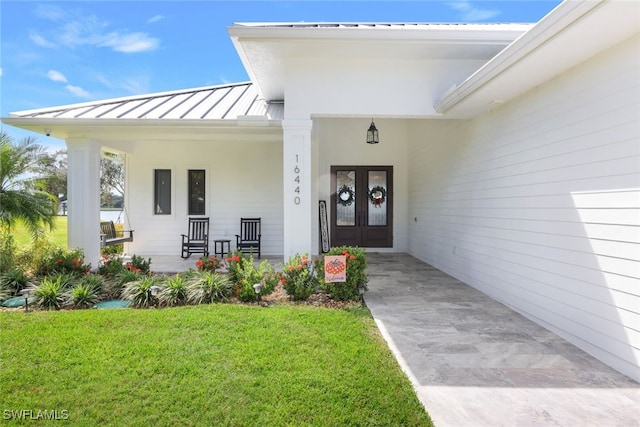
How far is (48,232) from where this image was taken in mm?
6422

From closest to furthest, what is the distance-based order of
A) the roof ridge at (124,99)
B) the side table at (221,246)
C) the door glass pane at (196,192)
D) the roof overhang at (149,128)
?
the roof overhang at (149,128), the roof ridge at (124,99), the side table at (221,246), the door glass pane at (196,192)

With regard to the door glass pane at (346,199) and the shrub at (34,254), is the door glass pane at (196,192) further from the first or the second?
the door glass pane at (346,199)

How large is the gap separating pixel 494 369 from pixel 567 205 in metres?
1.97

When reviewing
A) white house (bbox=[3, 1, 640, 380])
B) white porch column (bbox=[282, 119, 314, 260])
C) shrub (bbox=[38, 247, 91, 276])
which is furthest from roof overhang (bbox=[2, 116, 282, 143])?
shrub (bbox=[38, 247, 91, 276])

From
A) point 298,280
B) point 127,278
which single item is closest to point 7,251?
point 127,278

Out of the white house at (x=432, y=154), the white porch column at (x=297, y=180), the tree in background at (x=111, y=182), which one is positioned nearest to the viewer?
the white house at (x=432, y=154)

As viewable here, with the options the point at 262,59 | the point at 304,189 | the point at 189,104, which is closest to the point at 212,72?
the point at 189,104

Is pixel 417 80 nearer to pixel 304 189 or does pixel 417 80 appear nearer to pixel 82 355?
pixel 304 189

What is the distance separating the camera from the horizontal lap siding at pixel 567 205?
292cm

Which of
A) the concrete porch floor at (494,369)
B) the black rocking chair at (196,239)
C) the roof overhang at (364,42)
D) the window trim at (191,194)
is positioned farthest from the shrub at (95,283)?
the roof overhang at (364,42)

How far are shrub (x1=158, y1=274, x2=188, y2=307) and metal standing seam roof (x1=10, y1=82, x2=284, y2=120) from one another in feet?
10.2

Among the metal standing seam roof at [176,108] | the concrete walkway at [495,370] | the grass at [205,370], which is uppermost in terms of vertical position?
the metal standing seam roof at [176,108]

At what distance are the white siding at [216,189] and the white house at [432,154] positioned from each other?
0.12ft

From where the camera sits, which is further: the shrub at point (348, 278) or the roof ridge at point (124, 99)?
the roof ridge at point (124, 99)
